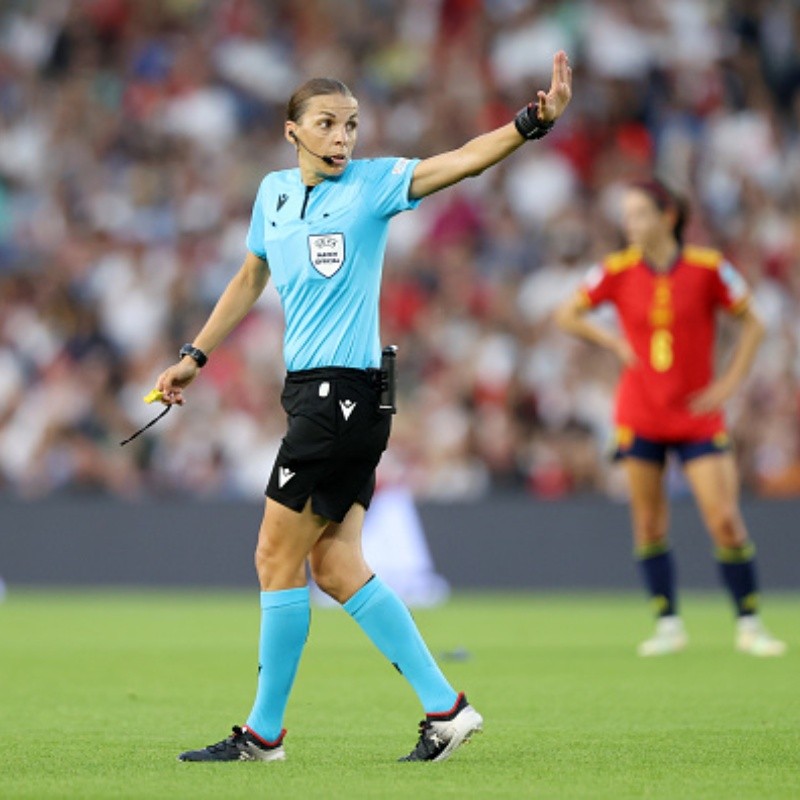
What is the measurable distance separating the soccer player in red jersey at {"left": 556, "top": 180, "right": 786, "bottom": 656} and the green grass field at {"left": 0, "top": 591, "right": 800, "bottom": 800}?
0.42m

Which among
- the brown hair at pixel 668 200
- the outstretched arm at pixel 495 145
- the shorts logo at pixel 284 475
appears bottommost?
the shorts logo at pixel 284 475

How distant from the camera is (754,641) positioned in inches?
422

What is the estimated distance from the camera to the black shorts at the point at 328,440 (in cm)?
634

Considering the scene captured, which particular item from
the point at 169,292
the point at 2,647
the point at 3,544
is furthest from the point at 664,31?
the point at 2,647

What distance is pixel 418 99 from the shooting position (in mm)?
19438

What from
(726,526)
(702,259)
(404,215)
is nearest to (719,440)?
(726,526)

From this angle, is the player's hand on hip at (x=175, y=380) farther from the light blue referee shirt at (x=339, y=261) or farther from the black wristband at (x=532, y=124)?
the black wristband at (x=532, y=124)

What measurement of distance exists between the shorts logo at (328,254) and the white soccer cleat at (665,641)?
4999mm

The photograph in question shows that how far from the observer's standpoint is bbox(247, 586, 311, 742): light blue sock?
21.0 feet

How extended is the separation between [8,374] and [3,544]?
6.72 ft

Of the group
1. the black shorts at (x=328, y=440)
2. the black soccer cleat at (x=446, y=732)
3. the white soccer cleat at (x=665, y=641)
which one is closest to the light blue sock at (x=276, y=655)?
the black shorts at (x=328, y=440)

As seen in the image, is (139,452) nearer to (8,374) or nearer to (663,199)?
(8,374)

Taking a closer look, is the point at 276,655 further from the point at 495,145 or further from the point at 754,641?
the point at 754,641

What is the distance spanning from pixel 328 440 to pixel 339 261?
594 mm
